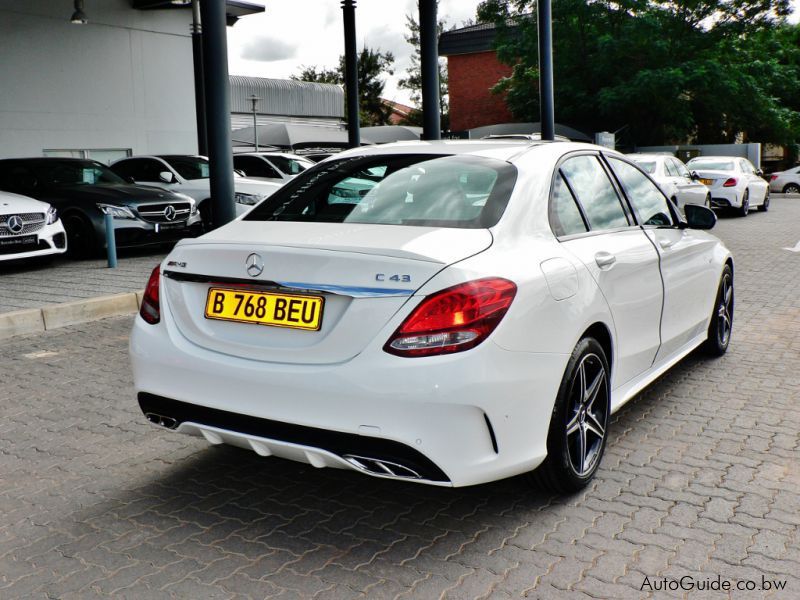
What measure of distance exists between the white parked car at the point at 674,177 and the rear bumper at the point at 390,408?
14608mm

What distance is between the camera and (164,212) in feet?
43.4

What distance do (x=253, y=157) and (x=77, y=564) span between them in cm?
1555

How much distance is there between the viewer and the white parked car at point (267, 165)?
700 inches

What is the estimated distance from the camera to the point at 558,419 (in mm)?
3527

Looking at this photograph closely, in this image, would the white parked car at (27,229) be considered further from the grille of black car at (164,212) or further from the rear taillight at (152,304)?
the rear taillight at (152,304)

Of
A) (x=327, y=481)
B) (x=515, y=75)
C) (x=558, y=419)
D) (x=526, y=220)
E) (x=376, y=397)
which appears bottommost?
(x=327, y=481)

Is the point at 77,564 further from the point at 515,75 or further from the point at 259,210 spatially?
the point at 515,75

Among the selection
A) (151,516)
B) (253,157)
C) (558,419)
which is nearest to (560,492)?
(558,419)

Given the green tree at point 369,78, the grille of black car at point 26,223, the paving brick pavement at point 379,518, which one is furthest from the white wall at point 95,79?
the green tree at point 369,78

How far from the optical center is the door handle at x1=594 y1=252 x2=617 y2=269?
3.95 m

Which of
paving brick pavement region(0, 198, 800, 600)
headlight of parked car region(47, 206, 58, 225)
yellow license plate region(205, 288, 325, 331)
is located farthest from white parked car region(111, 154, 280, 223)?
yellow license plate region(205, 288, 325, 331)

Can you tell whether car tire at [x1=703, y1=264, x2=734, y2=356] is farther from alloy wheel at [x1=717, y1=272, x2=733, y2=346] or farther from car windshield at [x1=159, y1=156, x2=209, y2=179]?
car windshield at [x1=159, y1=156, x2=209, y2=179]

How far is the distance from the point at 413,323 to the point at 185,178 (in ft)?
44.3

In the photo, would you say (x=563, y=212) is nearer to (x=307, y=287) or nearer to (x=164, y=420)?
(x=307, y=287)
